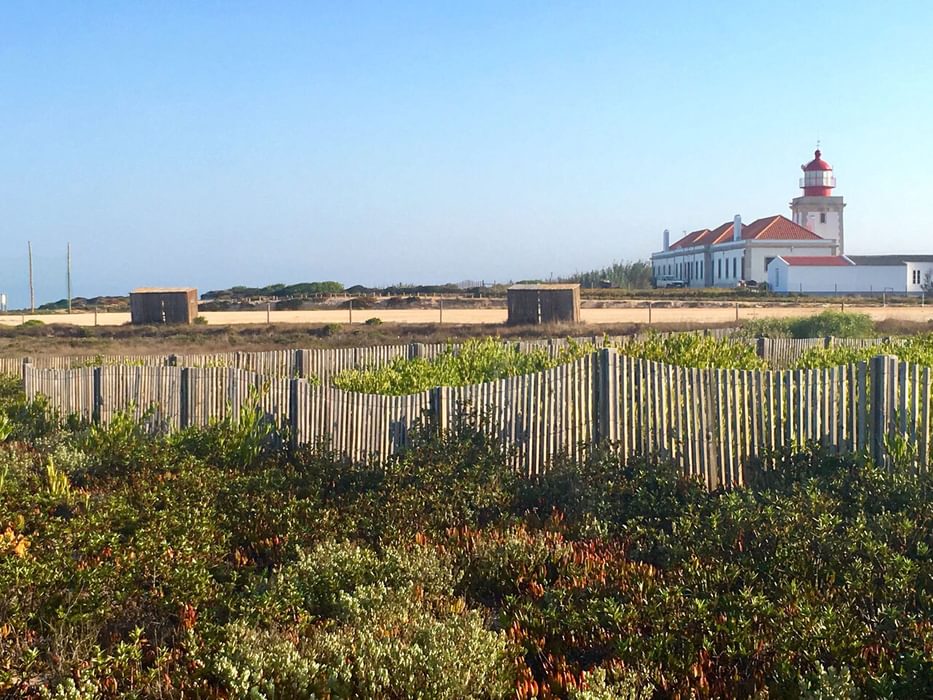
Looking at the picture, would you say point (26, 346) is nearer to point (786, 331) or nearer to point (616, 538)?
point (786, 331)

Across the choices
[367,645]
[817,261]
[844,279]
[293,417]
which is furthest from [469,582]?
[817,261]

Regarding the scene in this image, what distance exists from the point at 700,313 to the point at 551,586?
45651 millimetres

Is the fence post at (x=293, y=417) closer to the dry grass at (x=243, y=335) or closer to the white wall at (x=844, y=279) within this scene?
the dry grass at (x=243, y=335)

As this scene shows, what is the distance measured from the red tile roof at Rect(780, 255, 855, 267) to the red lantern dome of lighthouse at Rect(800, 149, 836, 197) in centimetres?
2452

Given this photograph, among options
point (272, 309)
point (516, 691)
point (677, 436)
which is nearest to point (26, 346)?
point (272, 309)

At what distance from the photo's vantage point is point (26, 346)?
1388 inches

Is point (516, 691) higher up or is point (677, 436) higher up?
point (677, 436)

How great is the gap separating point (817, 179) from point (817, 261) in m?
27.3

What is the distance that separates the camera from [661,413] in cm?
870

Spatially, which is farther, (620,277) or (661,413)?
(620,277)

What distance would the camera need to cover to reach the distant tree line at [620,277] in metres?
93.8

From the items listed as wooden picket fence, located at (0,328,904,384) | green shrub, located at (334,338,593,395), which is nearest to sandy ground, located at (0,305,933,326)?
wooden picket fence, located at (0,328,904,384)

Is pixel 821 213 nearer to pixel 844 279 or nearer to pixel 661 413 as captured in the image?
pixel 844 279

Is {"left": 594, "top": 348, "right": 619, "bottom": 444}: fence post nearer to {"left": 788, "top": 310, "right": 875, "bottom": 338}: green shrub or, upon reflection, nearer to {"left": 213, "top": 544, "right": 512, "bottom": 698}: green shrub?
{"left": 213, "top": 544, "right": 512, "bottom": 698}: green shrub
